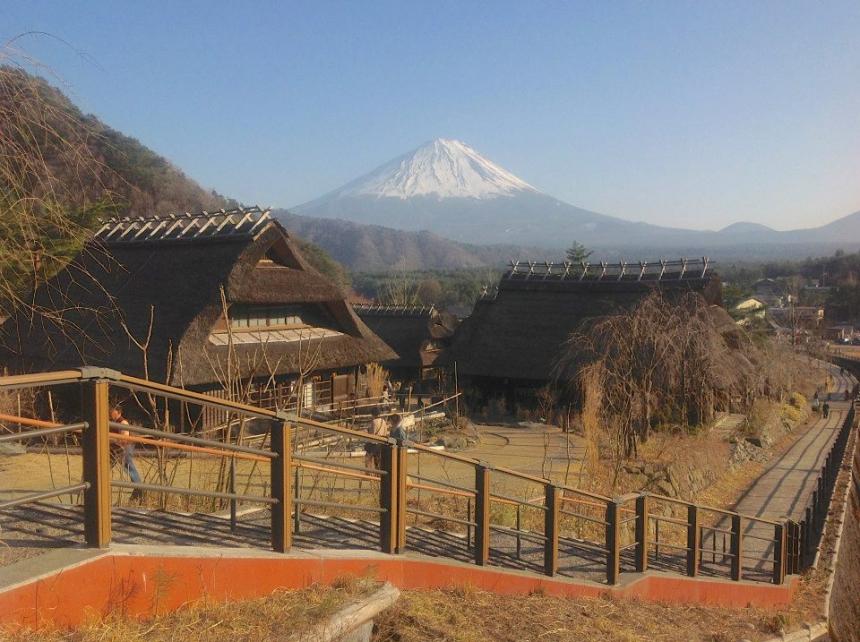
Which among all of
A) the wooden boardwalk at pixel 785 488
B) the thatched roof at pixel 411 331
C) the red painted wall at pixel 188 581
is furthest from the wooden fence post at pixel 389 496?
the thatched roof at pixel 411 331

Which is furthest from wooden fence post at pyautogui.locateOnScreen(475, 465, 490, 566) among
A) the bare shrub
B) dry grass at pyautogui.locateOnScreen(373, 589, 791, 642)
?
the bare shrub

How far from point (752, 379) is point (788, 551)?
15.2 m

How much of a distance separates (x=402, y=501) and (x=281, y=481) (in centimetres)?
118

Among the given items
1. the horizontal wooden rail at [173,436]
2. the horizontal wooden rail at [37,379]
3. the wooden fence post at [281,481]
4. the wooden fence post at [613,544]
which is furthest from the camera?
the wooden fence post at [613,544]

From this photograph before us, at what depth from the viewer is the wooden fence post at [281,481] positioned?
16.4ft

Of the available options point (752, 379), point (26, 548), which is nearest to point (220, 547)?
point (26, 548)

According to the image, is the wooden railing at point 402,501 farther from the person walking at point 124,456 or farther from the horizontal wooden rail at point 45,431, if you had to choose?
the person walking at point 124,456

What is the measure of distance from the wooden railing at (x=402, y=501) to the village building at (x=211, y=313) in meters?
6.10

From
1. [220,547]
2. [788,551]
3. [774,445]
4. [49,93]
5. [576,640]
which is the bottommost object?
[774,445]

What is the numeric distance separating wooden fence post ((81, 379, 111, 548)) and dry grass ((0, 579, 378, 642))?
0.42m

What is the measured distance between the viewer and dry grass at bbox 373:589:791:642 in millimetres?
5066

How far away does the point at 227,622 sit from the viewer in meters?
4.16

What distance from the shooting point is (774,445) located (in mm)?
27359

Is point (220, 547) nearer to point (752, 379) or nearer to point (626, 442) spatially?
point (626, 442)
